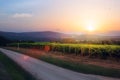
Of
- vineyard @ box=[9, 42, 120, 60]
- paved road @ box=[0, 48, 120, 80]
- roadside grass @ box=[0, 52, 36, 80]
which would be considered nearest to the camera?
paved road @ box=[0, 48, 120, 80]

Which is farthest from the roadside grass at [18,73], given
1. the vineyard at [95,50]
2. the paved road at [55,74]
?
the vineyard at [95,50]

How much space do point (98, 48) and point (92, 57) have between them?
1819 millimetres

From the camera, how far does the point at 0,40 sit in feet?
467

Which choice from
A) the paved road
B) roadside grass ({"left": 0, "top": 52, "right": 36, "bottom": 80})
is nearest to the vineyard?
the paved road

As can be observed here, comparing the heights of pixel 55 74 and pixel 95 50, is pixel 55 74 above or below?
below

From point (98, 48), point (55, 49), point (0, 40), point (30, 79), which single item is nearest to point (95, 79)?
point (30, 79)

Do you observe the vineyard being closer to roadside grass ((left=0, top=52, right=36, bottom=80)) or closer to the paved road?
the paved road

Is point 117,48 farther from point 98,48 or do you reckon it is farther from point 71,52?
point 71,52

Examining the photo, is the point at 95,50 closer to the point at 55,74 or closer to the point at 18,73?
the point at 18,73

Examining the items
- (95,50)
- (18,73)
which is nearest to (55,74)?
(18,73)

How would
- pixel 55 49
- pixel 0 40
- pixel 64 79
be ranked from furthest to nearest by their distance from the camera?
pixel 0 40 < pixel 55 49 < pixel 64 79

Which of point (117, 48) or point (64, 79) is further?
point (117, 48)

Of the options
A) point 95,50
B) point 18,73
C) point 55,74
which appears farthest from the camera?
point 95,50

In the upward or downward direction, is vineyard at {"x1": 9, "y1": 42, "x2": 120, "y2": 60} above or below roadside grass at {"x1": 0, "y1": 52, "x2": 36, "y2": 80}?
above
